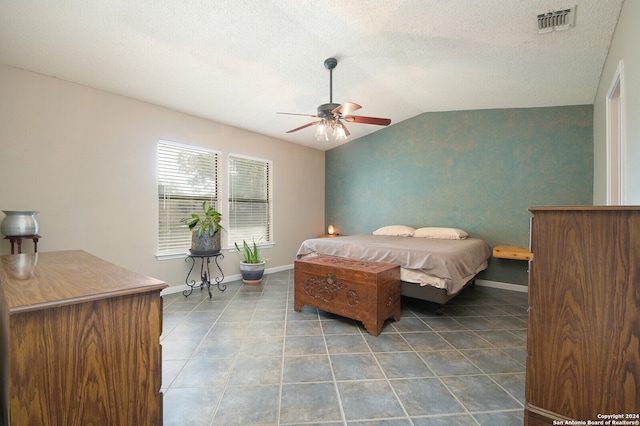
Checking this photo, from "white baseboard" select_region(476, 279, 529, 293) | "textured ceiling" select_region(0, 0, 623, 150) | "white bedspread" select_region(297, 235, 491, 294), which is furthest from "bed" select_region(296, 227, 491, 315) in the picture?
"textured ceiling" select_region(0, 0, 623, 150)

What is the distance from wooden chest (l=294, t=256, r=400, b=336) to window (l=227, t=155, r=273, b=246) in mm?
1937

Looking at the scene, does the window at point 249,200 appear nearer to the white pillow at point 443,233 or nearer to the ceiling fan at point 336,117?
the ceiling fan at point 336,117

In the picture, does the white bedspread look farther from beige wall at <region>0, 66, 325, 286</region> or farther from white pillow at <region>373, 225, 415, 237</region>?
beige wall at <region>0, 66, 325, 286</region>

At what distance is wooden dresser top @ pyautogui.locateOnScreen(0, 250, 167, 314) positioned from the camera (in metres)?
0.75

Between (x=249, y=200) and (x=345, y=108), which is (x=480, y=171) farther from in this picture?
(x=249, y=200)

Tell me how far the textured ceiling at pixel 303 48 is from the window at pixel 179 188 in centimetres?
65

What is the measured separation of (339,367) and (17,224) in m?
2.97

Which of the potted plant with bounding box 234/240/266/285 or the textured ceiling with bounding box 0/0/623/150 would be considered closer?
the textured ceiling with bounding box 0/0/623/150

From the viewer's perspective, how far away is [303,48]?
2629 millimetres

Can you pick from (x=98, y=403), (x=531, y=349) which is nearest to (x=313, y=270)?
(x=531, y=349)

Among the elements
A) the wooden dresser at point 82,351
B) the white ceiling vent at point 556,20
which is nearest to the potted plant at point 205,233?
the wooden dresser at point 82,351

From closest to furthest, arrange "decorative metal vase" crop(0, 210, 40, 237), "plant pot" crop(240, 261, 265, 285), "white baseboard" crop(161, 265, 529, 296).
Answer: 1. "decorative metal vase" crop(0, 210, 40, 237)
2. "white baseboard" crop(161, 265, 529, 296)
3. "plant pot" crop(240, 261, 265, 285)

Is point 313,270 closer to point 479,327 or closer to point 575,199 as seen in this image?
point 479,327

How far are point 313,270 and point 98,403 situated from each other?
2.19 metres
